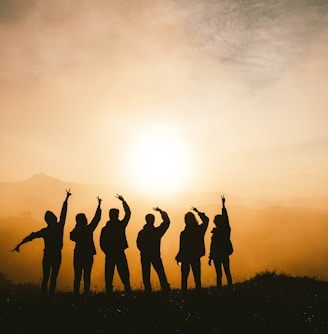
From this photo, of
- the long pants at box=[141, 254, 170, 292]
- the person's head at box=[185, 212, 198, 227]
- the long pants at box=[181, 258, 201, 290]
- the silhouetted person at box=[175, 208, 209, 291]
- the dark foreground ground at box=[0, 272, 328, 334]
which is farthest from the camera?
the person's head at box=[185, 212, 198, 227]

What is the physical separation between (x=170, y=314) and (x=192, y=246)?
400 centimetres

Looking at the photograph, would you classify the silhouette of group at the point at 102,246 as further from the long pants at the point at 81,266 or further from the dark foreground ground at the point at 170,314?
the dark foreground ground at the point at 170,314

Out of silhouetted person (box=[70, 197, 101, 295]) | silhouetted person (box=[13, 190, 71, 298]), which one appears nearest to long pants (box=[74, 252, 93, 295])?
silhouetted person (box=[70, 197, 101, 295])

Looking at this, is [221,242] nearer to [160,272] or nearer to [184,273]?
[184,273]

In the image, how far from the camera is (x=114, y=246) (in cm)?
1305

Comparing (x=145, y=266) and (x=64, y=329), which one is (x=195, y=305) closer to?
(x=145, y=266)

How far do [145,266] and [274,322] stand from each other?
515 centimetres

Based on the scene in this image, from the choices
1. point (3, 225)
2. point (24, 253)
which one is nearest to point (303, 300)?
point (24, 253)

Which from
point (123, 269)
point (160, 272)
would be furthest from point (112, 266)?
point (160, 272)

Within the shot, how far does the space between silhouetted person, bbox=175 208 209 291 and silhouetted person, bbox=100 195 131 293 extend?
214 centimetres

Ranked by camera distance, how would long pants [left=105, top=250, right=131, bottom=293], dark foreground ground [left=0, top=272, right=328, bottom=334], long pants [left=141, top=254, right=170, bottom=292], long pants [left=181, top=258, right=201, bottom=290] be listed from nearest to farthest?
dark foreground ground [left=0, top=272, right=328, bottom=334] → long pants [left=105, top=250, right=131, bottom=293] → long pants [left=141, top=254, right=170, bottom=292] → long pants [left=181, top=258, right=201, bottom=290]

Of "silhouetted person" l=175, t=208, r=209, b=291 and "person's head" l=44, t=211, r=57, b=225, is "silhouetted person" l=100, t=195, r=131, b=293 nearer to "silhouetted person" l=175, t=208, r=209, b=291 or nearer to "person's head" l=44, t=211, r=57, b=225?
"person's head" l=44, t=211, r=57, b=225

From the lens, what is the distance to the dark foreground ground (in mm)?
8977

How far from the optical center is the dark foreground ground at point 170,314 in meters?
8.98
